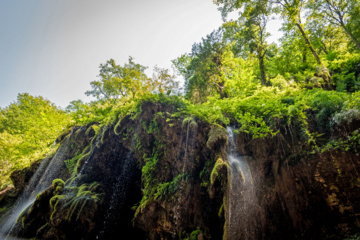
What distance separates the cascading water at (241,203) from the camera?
5.02 metres

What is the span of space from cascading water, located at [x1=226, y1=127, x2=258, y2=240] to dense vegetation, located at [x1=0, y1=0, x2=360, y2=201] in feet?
4.99

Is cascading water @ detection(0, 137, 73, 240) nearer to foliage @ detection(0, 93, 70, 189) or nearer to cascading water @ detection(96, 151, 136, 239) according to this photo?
foliage @ detection(0, 93, 70, 189)

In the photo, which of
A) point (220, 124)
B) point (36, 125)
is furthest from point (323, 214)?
point (36, 125)

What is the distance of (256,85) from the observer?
10227 mm

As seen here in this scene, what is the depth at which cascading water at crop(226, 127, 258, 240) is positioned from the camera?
5.02m

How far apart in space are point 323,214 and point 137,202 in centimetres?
758

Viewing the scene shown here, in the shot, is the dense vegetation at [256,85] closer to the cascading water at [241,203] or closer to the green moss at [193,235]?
the cascading water at [241,203]

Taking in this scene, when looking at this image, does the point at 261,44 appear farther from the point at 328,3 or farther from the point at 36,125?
the point at 36,125

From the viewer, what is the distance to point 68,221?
6.41 meters

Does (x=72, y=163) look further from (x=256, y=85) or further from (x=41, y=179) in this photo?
(x=256, y=85)

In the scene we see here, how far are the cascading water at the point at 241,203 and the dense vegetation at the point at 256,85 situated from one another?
4.99ft

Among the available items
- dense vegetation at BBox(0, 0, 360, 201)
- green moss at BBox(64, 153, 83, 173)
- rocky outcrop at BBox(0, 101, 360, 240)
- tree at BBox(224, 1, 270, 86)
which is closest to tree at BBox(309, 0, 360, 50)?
dense vegetation at BBox(0, 0, 360, 201)

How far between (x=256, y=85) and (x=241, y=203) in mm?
7824

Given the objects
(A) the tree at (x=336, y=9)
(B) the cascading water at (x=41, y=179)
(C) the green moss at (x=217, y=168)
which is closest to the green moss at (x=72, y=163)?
(B) the cascading water at (x=41, y=179)
